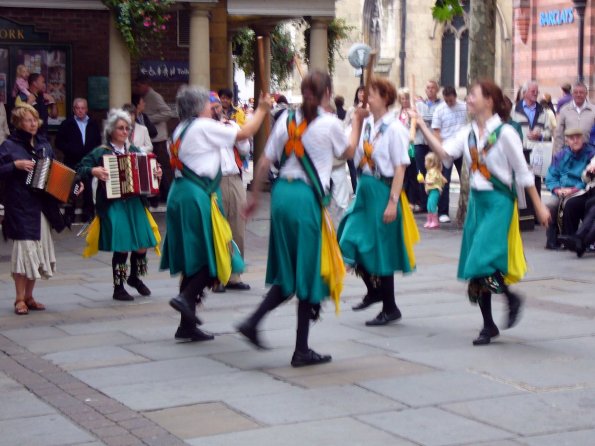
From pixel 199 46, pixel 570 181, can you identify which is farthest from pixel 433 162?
pixel 199 46

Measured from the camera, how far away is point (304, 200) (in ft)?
26.7

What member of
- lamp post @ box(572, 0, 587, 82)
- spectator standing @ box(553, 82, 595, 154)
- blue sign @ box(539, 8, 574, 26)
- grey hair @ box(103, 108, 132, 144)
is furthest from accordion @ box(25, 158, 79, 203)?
blue sign @ box(539, 8, 574, 26)

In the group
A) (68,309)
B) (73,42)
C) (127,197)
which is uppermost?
(73,42)

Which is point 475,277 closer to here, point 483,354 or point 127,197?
point 483,354

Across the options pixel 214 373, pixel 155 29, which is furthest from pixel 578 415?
pixel 155 29

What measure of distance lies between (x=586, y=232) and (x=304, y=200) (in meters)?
6.15

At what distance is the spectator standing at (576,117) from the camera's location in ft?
49.9

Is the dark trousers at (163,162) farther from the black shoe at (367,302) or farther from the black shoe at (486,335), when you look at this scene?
the black shoe at (486,335)

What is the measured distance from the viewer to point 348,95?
49594mm

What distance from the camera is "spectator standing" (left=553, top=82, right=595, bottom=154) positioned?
15.2 m

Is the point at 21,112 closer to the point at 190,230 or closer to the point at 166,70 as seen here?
the point at 190,230

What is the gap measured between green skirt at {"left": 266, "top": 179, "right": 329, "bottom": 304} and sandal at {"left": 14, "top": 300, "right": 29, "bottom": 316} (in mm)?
3249

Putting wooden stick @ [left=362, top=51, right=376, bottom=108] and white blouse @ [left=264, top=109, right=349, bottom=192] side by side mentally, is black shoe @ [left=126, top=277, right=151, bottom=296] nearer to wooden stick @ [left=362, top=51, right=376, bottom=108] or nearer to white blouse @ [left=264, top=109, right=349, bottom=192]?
wooden stick @ [left=362, top=51, right=376, bottom=108]

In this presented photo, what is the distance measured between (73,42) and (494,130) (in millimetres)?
11352
